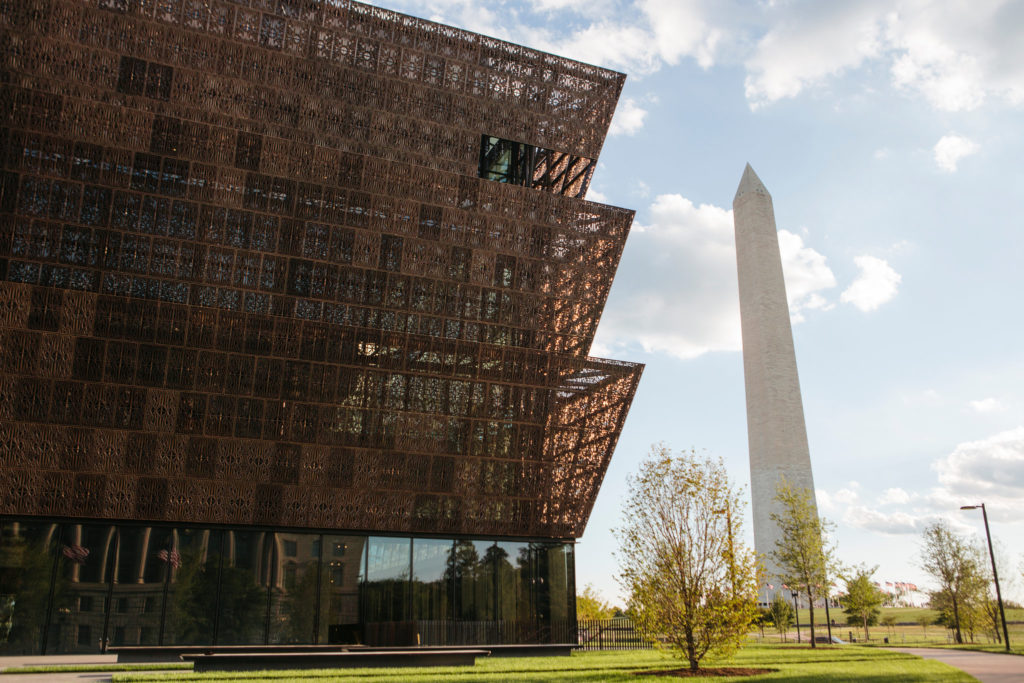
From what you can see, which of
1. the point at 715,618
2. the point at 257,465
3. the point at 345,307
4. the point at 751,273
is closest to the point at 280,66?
the point at 345,307

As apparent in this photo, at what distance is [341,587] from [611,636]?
1232 cm

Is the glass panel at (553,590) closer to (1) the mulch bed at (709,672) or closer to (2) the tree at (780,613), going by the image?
(1) the mulch bed at (709,672)

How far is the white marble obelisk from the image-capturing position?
5006 cm

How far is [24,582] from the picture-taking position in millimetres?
25812

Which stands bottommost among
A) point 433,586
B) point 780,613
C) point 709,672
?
point 780,613

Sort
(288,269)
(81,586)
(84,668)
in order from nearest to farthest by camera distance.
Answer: (84,668), (81,586), (288,269)

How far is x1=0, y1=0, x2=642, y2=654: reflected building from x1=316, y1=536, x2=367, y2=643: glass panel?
13 centimetres

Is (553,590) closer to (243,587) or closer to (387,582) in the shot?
(387,582)

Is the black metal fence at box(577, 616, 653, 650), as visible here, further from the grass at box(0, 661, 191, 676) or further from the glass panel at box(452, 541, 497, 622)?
the grass at box(0, 661, 191, 676)

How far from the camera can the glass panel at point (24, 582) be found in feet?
82.5

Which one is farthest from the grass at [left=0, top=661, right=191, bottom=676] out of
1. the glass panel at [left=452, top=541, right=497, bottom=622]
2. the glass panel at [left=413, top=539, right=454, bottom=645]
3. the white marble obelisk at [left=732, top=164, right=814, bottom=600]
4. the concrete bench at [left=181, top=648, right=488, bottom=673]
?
the white marble obelisk at [left=732, top=164, right=814, bottom=600]

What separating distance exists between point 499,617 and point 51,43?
26.9m

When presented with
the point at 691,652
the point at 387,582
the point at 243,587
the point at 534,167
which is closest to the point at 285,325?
the point at 243,587

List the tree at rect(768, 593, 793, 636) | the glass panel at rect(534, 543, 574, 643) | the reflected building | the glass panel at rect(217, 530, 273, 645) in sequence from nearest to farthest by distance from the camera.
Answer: the reflected building, the glass panel at rect(217, 530, 273, 645), the glass panel at rect(534, 543, 574, 643), the tree at rect(768, 593, 793, 636)
